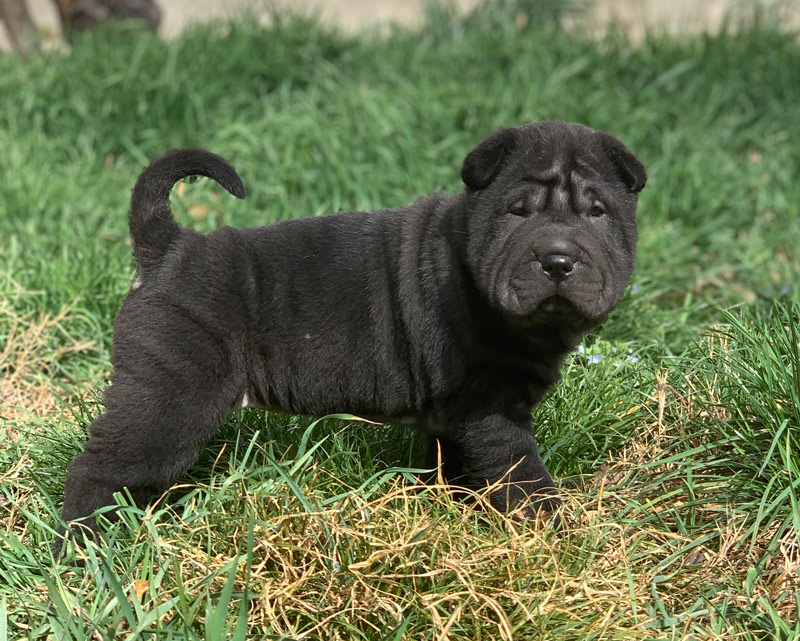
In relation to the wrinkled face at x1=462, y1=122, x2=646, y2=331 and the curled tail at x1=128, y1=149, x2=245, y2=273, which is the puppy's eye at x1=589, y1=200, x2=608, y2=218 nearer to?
the wrinkled face at x1=462, y1=122, x2=646, y2=331

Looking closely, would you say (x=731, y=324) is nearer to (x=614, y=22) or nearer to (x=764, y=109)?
(x=764, y=109)

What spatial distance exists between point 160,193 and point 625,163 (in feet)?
5.87

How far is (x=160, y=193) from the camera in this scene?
389cm

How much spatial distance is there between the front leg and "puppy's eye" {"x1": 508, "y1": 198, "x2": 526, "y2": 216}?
0.73m

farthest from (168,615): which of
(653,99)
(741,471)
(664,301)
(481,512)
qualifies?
(653,99)

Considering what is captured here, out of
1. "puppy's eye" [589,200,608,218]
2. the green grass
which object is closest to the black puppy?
"puppy's eye" [589,200,608,218]

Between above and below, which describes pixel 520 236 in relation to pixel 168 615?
above

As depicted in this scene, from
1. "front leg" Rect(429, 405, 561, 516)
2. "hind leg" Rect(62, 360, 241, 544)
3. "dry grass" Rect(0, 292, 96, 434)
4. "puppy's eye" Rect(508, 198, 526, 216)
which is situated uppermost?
"puppy's eye" Rect(508, 198, 526, 216)

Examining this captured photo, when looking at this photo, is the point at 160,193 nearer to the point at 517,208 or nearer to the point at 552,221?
the point at 517,208

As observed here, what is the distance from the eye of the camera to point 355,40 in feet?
28.7

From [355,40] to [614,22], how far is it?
7.85 feet

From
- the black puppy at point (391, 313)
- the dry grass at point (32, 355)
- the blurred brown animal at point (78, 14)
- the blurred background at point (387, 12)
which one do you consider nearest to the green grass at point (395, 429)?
the dry grass at point (32, 355)

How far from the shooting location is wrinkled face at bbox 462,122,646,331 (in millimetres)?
3479

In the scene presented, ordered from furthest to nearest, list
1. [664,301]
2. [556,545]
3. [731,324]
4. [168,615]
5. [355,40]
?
[355,40] → [664,301] → [731,324] → [556,545] → [168,615]
